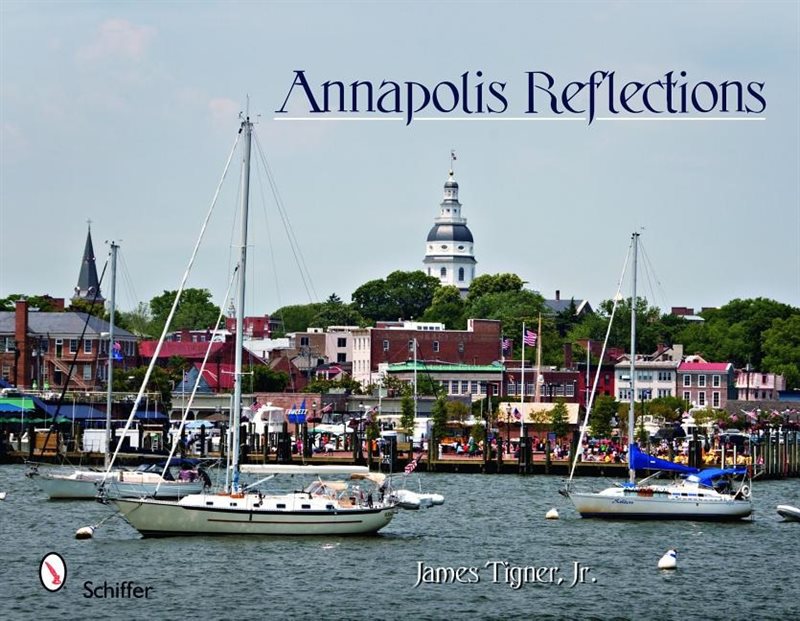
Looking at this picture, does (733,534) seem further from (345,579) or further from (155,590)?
(155,590)

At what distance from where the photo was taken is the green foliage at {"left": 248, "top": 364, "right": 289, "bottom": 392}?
6949 inches

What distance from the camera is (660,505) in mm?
79000

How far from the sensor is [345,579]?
6012 centimetres

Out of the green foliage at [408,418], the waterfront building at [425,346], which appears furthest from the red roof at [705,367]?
the green foliage at [408,418]

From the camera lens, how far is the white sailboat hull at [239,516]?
6656 centimetres

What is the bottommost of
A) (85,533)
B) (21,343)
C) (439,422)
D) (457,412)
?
(85,533)

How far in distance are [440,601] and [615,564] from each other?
11159 mm

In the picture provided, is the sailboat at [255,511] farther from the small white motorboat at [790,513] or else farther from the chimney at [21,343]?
the chimney at [21,343]

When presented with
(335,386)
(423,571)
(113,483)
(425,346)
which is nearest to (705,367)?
(425,346)

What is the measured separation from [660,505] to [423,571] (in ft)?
63.5

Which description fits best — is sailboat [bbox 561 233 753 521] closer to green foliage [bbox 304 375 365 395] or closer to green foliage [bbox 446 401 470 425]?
green foliage [bbox 446 401 470 425]

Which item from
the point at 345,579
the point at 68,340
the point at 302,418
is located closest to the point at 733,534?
the point at 345,579

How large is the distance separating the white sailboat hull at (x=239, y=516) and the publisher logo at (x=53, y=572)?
4478mm

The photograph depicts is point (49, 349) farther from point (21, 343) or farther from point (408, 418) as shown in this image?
point (408, 418)
